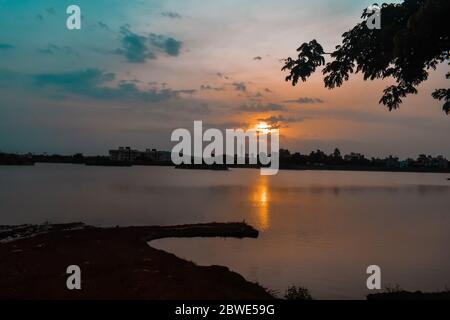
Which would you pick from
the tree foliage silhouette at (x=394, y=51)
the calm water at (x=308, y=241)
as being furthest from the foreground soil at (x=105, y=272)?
the tree foliage silhouette at (x=394, y=51)

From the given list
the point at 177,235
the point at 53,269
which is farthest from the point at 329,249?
the point at 53,269

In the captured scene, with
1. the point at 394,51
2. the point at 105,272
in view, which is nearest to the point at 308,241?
the point at 105,272

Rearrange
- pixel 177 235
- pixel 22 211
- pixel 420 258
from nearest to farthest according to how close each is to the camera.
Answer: pixel 420 258 → pixel 177 235 → pixel 22 211

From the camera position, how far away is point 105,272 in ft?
67.6

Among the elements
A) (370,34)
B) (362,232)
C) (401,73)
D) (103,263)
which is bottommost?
(362,232)

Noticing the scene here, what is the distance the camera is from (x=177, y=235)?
129 feet

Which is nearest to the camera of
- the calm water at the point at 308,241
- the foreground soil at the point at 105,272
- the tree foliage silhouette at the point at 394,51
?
the tree foliage silhouette at the point at 394,51

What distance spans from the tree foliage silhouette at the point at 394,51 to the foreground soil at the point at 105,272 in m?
9.61

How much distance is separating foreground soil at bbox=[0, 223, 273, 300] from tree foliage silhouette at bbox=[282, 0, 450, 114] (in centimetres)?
961

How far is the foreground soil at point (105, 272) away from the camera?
17.3 meters

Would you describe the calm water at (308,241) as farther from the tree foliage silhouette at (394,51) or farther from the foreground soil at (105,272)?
the tree foliage silhouette at (394,51)
